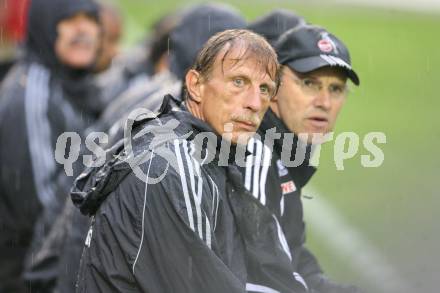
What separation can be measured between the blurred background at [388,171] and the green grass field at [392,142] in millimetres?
12

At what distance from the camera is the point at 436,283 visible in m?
6.18

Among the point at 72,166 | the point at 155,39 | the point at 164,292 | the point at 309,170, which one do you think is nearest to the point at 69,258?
the point at 72,166

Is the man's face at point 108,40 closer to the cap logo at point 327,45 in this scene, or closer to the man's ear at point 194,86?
the cap logo at point 327,45

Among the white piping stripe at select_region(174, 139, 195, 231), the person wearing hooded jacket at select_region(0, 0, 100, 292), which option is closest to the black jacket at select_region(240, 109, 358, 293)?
the white piping stripe at select_region(174, 139, 195, 231)

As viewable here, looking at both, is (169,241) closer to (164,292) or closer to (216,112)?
(164,292)

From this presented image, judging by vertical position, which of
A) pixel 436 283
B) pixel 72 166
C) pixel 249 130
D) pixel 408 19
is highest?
pixel 249 130

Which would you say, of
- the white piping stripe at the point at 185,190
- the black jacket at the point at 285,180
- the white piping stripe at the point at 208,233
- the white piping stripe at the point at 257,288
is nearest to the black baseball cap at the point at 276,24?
the black jacket at the point at 285,180

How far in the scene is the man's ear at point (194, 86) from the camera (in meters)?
4.28

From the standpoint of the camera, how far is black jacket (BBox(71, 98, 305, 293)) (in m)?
3.93

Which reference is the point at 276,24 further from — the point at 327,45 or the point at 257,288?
the point at 257,288

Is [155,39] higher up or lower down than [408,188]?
higher up

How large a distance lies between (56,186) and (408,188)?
4.45m

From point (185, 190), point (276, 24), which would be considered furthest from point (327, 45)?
point (185, 190)

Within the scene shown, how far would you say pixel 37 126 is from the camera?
6.76 metres
